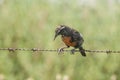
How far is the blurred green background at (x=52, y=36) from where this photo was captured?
30.6 feet

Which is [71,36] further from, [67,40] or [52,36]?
[52,36]

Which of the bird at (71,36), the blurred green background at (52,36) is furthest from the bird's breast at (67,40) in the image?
the blurred green background at (52,36)

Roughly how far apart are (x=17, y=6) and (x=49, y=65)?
116cm

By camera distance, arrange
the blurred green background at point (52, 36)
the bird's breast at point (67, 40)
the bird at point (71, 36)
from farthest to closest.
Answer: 1. the blurred green background at point (52, 36)
2. the bird's breast at point (67, 40)
3. the bird at point (71, 36)

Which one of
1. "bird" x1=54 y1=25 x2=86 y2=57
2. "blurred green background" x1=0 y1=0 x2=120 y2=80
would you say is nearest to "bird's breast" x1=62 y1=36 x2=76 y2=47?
"bird" x1=54 y1=25 x2=86 y2=57

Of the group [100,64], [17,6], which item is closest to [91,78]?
[100,64]

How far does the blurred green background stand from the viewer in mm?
9312

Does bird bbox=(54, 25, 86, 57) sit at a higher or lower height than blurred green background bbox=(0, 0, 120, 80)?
higher

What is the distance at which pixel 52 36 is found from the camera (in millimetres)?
9336

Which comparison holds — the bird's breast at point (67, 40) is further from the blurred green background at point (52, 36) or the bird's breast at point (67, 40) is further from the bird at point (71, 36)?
the blurred green background at point (52, 36)

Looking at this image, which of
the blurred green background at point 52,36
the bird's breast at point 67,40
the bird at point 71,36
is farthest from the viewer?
the blurred green background at point 52,36

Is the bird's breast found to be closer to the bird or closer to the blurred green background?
the bird

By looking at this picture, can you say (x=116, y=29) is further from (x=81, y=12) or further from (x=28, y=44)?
(x=28, y=44)

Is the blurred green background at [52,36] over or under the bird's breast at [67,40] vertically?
under
